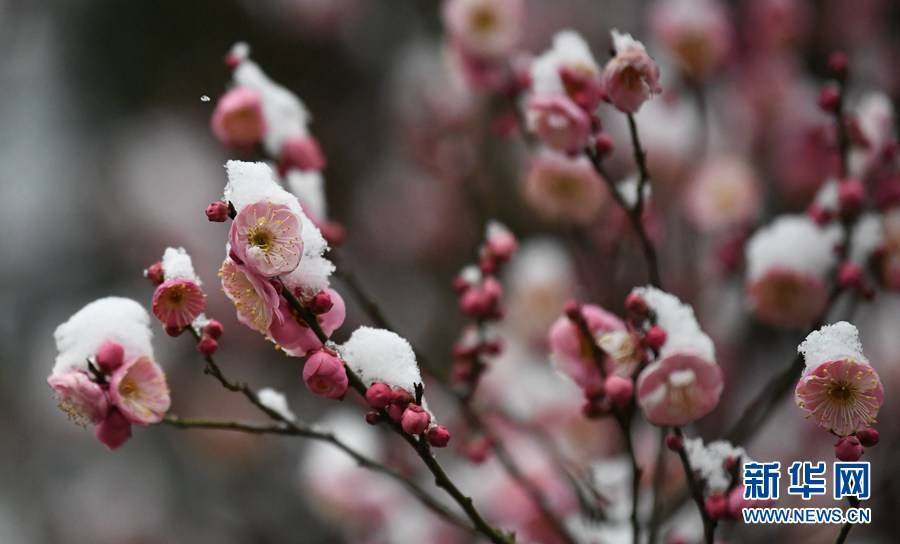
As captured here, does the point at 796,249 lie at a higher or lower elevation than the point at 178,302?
higher

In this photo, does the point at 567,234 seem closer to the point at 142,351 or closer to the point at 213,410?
the point at 142,351

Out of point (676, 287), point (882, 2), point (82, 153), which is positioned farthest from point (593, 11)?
point (82, 153)

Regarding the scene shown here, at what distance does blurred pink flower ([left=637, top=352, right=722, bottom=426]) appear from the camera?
0.80m

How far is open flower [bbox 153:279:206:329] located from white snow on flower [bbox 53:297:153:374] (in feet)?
0.21

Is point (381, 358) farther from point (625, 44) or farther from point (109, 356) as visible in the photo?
point (625, 44)

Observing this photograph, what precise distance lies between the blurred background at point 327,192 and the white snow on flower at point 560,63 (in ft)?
1.20

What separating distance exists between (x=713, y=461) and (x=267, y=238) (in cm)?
40

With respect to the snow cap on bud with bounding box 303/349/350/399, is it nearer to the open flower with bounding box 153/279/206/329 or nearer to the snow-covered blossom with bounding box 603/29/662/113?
the open flower with bounding box 153/279/206/329

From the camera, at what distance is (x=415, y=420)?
2.36 feet

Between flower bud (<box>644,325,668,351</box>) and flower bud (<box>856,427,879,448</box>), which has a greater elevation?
flower bud (<box>644,325,668,351</box>)

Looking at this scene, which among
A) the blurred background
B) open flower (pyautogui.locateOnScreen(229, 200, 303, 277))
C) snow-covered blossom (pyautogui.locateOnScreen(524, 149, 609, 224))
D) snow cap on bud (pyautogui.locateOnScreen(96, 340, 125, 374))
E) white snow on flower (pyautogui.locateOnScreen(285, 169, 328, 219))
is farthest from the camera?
the blurred background

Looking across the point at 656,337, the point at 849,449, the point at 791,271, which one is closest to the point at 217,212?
the point at 656,337

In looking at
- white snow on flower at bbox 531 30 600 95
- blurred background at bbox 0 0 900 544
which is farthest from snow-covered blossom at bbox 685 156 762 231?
white snow on flower at bbox 531 30 600 95

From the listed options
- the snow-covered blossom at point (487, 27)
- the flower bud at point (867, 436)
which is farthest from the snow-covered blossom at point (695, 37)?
the flower bud at point (867, 436)
